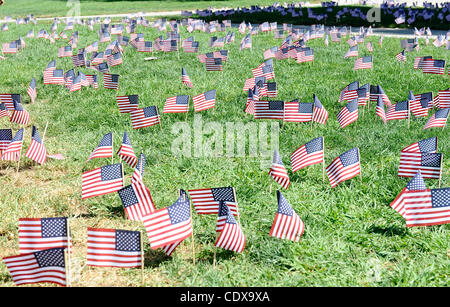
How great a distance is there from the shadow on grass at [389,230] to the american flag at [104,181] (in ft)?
7.86

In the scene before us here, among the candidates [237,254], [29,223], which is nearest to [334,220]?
[237,254]

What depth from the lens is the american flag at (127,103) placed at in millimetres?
7730

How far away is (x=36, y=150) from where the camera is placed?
6.00 meters

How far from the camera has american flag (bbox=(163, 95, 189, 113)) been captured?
769cm

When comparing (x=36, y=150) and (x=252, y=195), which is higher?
(x=36, y=150)

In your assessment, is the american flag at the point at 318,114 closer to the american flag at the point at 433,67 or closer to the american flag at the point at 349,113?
the american flag at the point at 349,113

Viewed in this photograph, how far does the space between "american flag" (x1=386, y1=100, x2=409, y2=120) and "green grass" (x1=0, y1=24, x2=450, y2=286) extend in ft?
0.50

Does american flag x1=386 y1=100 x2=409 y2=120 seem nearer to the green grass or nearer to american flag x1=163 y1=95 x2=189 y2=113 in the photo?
the green grass

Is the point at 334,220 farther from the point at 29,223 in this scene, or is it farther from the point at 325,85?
the point at 325,85

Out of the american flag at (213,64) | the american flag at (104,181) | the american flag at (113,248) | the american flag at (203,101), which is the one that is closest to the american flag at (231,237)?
the american flag at (113,248)

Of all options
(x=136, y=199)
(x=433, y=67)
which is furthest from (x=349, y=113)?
(x=433, y=67)

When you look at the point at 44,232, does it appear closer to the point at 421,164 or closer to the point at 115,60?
the point at 421,164

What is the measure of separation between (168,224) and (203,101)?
424cm
